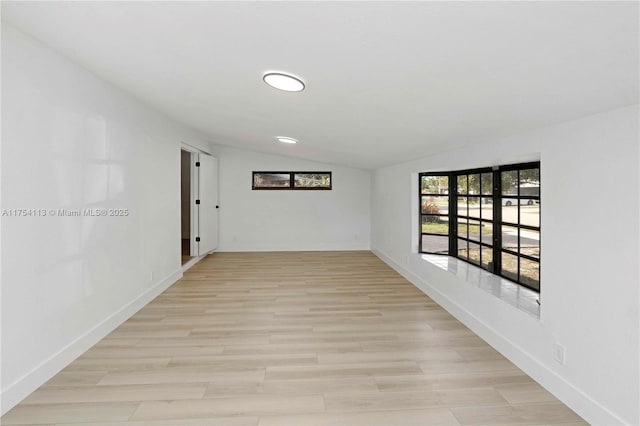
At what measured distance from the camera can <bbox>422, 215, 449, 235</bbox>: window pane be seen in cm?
474

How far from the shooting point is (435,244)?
15.8 ft

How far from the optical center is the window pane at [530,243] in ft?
10.1

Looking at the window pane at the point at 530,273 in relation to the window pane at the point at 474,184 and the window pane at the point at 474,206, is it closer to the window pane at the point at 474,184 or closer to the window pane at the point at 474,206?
the window pane at the point at 474,206

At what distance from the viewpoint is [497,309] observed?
275cm

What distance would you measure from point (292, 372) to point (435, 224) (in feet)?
Answer: 10.4

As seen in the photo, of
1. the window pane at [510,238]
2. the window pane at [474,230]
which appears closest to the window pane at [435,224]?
the window pane at [474,230]

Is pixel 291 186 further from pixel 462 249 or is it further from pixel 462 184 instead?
pixel 462 249

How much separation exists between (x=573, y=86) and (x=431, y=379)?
1.88 metres

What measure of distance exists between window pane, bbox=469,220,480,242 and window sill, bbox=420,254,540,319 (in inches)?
13.2

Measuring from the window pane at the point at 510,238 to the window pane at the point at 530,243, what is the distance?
9cm

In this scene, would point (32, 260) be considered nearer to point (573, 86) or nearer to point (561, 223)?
point (573, 86)

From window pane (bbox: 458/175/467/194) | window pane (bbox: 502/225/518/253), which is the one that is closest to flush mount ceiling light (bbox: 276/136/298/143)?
window pane (bbox: 458/175/467/194)

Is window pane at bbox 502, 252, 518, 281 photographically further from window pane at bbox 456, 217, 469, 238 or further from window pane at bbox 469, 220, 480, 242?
window pane at bbox 456, 217, 469, 238

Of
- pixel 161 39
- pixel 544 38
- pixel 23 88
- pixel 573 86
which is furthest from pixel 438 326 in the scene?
pixel 23 88
